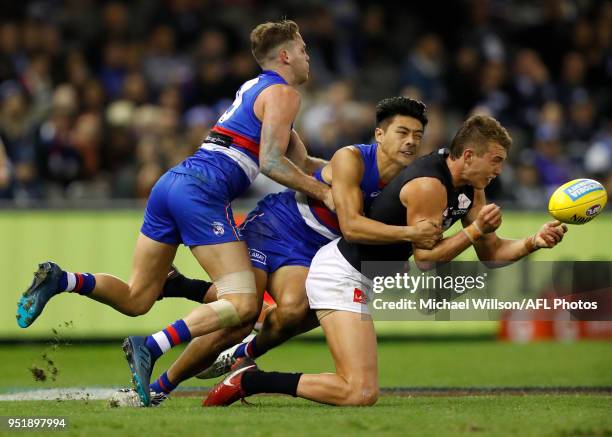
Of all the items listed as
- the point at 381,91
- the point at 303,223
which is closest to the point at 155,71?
the point at 381,91

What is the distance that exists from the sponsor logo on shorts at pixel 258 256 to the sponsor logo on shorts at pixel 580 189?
2250mm

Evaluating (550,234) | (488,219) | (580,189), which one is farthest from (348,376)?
(580,189)

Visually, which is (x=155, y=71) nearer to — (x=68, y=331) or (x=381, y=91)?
(x=381, y=91)

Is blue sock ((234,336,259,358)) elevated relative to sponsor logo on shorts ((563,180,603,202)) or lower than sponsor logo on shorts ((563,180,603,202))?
lower

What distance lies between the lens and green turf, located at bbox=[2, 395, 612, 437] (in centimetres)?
648

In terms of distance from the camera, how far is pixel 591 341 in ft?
47.0

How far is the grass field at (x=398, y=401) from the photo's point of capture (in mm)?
6629

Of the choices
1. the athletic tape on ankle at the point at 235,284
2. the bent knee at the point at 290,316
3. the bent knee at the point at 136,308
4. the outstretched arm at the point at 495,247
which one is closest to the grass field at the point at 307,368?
the bent knee at the point at 290,316

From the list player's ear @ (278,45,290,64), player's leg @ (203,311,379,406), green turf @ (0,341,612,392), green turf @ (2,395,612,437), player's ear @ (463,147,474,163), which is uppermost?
player's ear @ (278,45,290,64)

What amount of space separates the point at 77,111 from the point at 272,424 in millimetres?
9348

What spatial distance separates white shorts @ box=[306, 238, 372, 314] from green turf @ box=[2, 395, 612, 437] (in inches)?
28.2

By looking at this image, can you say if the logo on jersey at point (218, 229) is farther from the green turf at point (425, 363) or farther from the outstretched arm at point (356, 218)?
the green turf at point (425, 363)

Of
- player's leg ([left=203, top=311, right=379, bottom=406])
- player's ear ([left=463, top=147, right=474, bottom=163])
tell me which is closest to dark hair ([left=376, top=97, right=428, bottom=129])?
player's ear ([left=463, top=147, right=474, bottom=163])

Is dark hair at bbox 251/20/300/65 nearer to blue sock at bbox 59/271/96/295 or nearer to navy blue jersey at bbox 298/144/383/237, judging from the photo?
navy blue jersey at bbox 298/144/383/237
